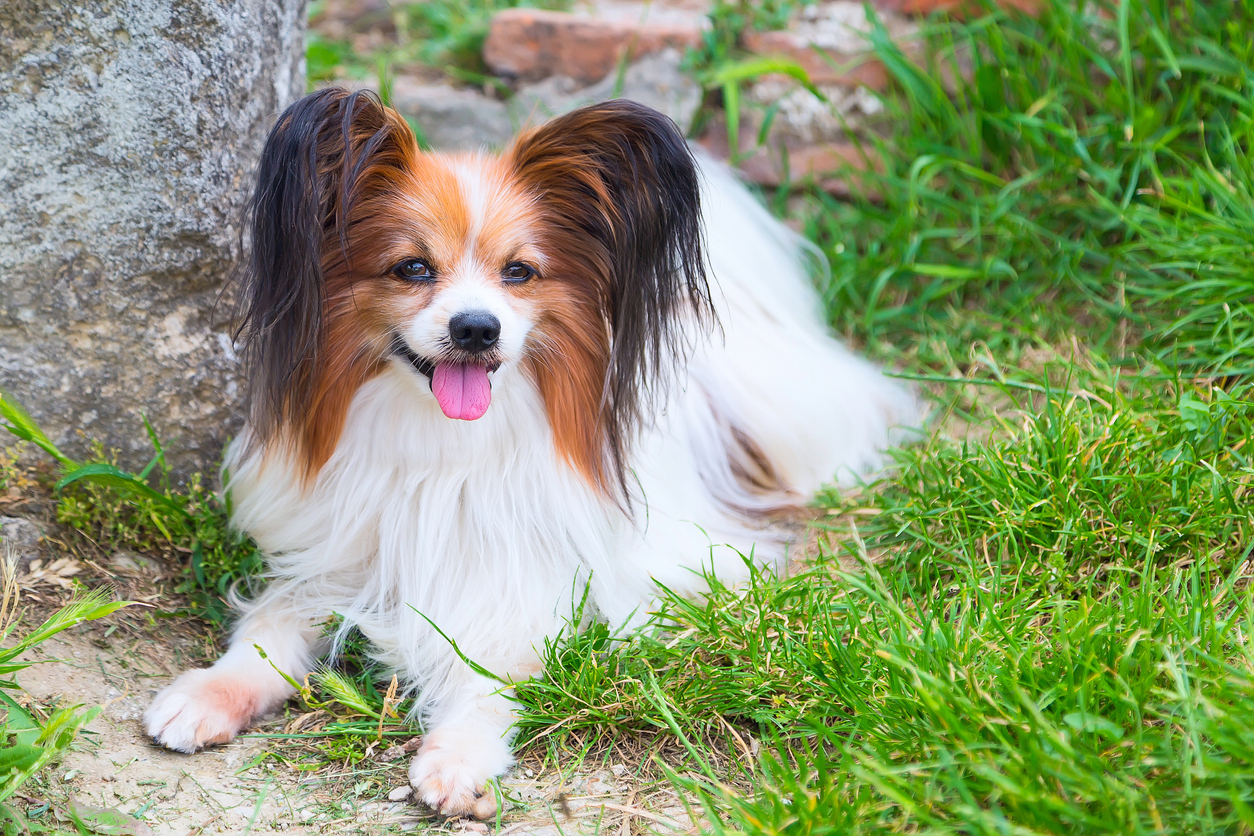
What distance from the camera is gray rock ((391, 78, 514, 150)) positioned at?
13.8 feet

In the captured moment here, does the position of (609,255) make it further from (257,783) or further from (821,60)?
(821,60)

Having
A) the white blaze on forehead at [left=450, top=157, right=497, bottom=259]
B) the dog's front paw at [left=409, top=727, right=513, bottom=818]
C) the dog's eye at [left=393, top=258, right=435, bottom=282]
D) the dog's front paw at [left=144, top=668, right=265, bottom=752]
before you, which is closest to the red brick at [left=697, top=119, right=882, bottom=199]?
the white blaze on forehead at [left=450, top=157, right=497, bottom=259]

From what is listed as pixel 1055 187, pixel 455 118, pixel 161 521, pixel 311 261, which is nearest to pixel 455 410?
pixel 311 261

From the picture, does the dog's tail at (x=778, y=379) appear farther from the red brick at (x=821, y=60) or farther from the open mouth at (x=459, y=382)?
the open mouth at (x=459, y=382)

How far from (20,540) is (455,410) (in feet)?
3.68

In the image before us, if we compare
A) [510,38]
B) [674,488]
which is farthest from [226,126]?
[510,38]

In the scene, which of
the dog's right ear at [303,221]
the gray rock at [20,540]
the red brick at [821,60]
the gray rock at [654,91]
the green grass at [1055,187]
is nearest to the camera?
the dog's right ear at [303,221]

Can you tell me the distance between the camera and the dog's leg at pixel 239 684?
2.23m

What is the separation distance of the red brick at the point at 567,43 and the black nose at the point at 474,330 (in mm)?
2332

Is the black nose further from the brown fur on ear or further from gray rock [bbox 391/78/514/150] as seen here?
gray rock [bbox 391/78/514/150]

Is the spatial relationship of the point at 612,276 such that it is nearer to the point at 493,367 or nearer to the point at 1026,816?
the point at 493,367

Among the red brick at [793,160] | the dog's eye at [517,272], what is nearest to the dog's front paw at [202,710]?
the dog's eye at [517,272]

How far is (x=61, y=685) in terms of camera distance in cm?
228

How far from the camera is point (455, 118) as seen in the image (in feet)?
13.9
